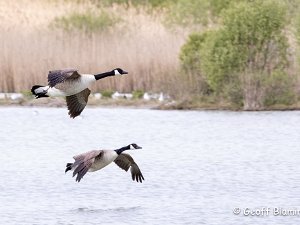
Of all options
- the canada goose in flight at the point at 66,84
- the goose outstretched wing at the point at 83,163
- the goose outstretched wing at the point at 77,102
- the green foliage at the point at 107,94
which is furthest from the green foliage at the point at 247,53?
A: the canada goose in flight at the point at 66,84

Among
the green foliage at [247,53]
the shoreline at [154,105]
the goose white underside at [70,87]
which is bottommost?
the shoreline at [154,105]

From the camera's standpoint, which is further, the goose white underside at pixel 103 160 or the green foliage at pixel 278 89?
the green foliage at pixel 278 89

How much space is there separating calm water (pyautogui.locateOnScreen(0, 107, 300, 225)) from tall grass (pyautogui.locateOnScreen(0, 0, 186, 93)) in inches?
44.6

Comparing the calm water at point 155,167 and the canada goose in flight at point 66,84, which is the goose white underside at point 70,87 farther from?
the calm water at point 155,167

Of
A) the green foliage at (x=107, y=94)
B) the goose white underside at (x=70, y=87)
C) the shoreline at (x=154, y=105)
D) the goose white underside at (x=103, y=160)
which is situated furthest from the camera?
the green foliage at (x=107, y=94)

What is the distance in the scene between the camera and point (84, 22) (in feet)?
111

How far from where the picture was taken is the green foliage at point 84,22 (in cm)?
3350

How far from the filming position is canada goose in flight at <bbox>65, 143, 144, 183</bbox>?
43.4 ft

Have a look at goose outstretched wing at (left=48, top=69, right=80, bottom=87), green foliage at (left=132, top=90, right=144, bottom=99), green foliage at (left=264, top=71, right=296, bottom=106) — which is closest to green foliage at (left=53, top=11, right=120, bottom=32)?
green foliage at (left=132, top=90, right=144, bottom=99)

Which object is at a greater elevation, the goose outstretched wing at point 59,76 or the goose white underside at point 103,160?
the goose outstretched wing at point 59,76

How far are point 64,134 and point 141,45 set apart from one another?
6.80m

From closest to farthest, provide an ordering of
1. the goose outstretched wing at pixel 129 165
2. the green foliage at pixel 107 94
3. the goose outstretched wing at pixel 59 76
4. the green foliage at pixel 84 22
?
the goose outstretched wing at pixel 59 76, the goose outstretched wing at pixel 129 165, the green foliage at pixel 107 94, the green foliage at pixel 84 22

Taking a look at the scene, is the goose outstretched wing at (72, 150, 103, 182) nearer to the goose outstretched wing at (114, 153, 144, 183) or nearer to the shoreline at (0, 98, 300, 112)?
the goose outstretched wing at (114, 153, 144, 183)

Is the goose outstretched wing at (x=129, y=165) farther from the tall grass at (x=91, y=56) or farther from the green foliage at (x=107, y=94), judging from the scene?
the green foliage at (x=107, y=94)
